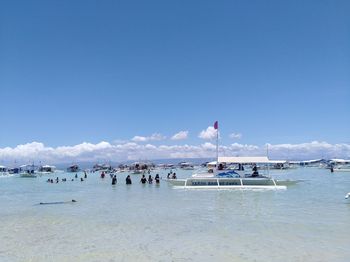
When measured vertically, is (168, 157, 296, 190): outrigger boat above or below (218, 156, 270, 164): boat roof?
below

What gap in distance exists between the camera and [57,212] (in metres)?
26.9

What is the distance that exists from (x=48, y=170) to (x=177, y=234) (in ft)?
454

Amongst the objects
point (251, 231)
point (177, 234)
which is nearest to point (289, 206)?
point (251, 231)

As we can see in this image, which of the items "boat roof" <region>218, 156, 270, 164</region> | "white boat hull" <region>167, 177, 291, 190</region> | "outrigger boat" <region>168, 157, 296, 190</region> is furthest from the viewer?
"boat roof" <region>218, 156, 270, 164</region>

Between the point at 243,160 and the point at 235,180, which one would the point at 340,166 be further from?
the point at 235,180

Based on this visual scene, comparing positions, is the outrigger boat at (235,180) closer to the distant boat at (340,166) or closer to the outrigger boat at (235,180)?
the outrigger boat at (235,180)

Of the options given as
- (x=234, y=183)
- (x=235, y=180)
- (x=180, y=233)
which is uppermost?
(x=235, y=180)

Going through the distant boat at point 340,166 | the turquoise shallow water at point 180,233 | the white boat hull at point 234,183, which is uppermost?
the distant boat at point 340,166

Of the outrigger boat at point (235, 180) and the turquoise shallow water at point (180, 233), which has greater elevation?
the outrigger boat at point (235, 180)

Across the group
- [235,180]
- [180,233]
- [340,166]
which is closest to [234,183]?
[235,180]

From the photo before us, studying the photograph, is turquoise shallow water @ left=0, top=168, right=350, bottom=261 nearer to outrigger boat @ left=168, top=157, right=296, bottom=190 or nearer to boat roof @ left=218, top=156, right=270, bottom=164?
outrigger boat @ left=168, top=157, right=296, bottom=190

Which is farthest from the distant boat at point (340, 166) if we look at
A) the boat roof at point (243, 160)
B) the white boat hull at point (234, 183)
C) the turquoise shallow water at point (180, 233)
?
the turquoise shallow water at point (180, 233)

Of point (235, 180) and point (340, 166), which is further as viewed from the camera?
point (340, 166)

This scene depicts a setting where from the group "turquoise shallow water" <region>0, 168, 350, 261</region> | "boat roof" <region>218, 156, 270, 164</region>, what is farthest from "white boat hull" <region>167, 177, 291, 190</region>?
"turquoise shallow water" <region>0, 168, 350, 261</region>
